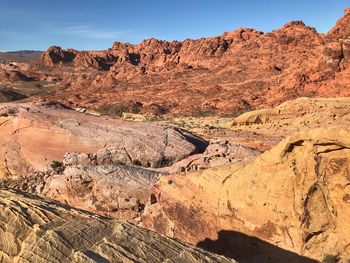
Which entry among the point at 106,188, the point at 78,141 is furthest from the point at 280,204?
the point at 78,141

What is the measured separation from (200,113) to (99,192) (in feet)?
189

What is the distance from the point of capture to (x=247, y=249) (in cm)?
1523

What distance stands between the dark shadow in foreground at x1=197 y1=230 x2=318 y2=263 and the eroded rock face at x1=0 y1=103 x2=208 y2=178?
868cm

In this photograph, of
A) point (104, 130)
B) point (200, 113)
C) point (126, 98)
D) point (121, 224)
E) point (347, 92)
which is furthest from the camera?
point (126, 98)

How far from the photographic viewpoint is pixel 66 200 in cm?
2105

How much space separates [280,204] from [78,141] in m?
14.3

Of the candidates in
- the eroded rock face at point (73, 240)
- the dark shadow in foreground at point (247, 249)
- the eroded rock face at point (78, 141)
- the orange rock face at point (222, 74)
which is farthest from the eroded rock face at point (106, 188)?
the orange rock face at point (222, 74)

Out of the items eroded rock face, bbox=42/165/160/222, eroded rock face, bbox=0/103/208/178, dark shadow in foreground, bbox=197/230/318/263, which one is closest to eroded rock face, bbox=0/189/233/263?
dark shadow in foreground, bbox=197/230/318/263

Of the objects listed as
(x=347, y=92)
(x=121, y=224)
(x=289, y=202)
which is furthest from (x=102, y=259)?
(x=347, y=92)

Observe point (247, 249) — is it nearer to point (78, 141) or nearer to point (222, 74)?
point (78, 141)

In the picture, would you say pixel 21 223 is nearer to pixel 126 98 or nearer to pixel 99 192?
pixel 99 192

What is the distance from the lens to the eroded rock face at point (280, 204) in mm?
13945

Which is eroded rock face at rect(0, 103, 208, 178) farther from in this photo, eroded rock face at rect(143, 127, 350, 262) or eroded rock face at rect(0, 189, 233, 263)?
eroded rock face at rect(0, 189, 233, 263)

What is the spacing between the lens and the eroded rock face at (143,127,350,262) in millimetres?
13945
